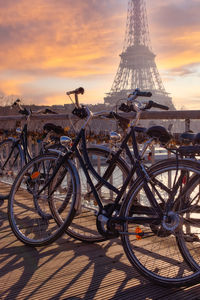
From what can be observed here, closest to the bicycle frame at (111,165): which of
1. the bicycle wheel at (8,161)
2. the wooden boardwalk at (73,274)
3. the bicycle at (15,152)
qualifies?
the wooden boardwalk at (73,274)

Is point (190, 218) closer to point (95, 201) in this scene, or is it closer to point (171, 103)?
point (95, 201)

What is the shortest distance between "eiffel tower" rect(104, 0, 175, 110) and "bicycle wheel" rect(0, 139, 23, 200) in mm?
77079

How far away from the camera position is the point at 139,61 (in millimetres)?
87250

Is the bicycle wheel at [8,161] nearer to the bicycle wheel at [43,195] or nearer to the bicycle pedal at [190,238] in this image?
the bicycle wheel at [43,195]

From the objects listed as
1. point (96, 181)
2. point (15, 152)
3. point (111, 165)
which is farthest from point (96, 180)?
point (15, 152)

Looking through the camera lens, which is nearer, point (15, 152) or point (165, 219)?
point (165, 219)

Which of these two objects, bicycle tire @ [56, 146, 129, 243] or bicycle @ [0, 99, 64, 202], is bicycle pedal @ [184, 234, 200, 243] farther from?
bicycle @ [0, 99, 64, 202]

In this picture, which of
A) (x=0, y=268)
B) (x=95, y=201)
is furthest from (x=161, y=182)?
(x=0, y=268)

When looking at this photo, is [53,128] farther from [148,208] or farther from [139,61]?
[139,61]

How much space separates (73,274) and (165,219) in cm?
85

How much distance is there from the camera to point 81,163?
10.8 feet

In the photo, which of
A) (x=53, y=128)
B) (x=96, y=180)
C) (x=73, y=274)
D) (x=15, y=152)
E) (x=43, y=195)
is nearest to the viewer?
(x=73, y=274)

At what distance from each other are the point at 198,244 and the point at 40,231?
5.72 ft

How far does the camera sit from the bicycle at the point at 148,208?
2520mm
